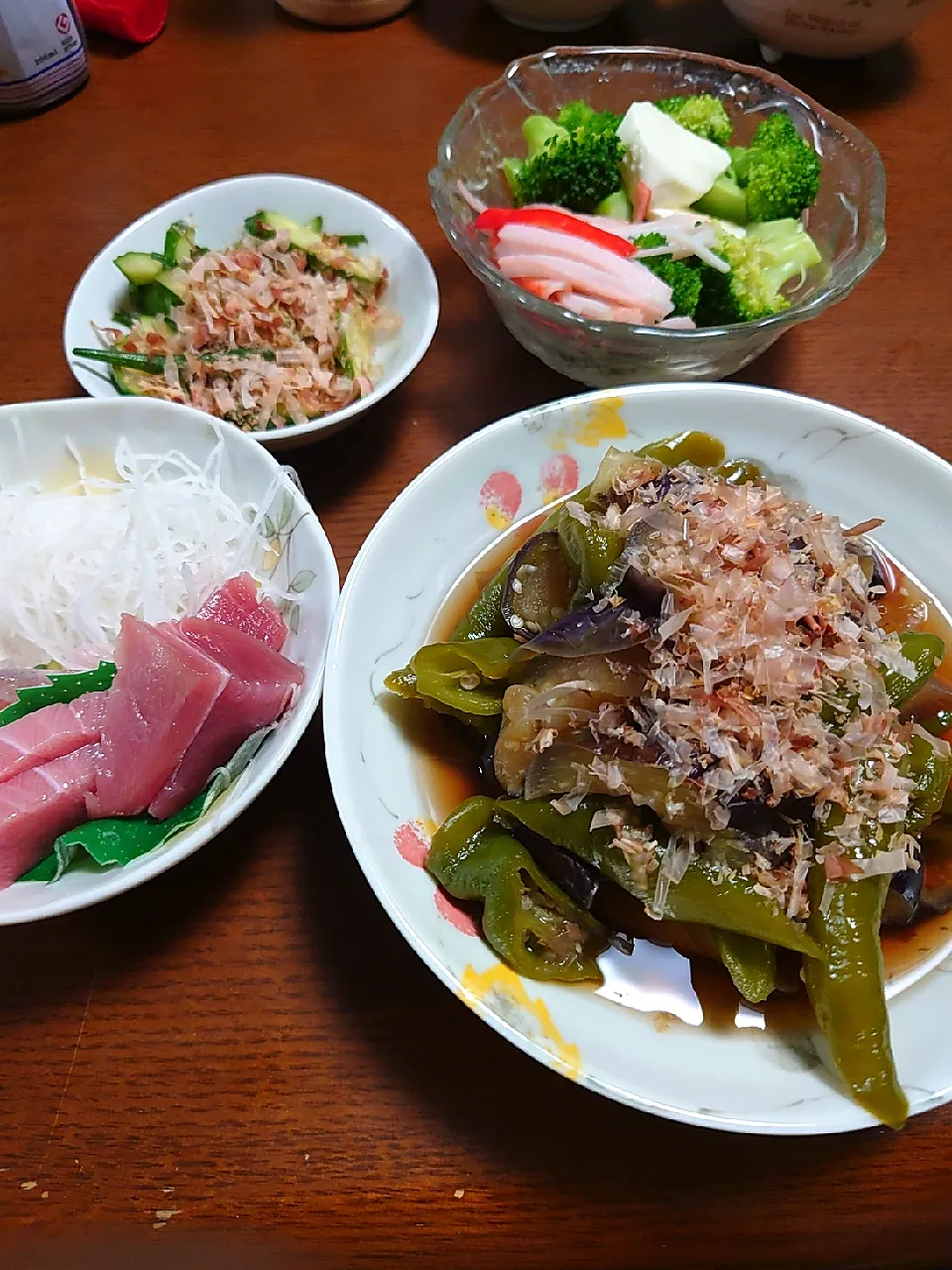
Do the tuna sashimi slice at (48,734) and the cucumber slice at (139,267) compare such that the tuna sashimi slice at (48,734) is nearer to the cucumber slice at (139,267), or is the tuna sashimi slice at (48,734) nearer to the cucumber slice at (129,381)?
the cucumber slice at (129,381)

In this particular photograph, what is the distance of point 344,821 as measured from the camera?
116cm

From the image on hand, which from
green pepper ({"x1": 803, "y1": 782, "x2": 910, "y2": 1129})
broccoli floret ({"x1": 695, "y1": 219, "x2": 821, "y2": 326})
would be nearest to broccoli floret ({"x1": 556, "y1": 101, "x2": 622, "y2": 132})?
broccoli floret ({"x1": 695, "y1": 219, "x2": 821, "y2": 326})

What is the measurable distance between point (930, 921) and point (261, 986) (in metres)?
1.05

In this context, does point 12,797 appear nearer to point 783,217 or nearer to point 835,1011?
point 835,1011

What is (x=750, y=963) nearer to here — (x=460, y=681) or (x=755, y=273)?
(x=460, y=681)

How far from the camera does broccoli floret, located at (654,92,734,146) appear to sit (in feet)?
6.68

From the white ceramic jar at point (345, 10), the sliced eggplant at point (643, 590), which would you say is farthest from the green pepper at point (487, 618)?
the white ceramic jar at point (345, 10)

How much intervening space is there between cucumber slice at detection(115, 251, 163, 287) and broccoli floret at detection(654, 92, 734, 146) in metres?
1.31

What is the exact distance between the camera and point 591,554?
4.16ft

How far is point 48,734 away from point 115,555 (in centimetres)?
43

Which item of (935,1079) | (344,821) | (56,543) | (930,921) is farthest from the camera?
(56,543)

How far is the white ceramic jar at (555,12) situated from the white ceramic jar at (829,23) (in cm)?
40

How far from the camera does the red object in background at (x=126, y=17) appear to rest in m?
2.67

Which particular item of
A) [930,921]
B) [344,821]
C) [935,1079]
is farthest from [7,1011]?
[930,921]
